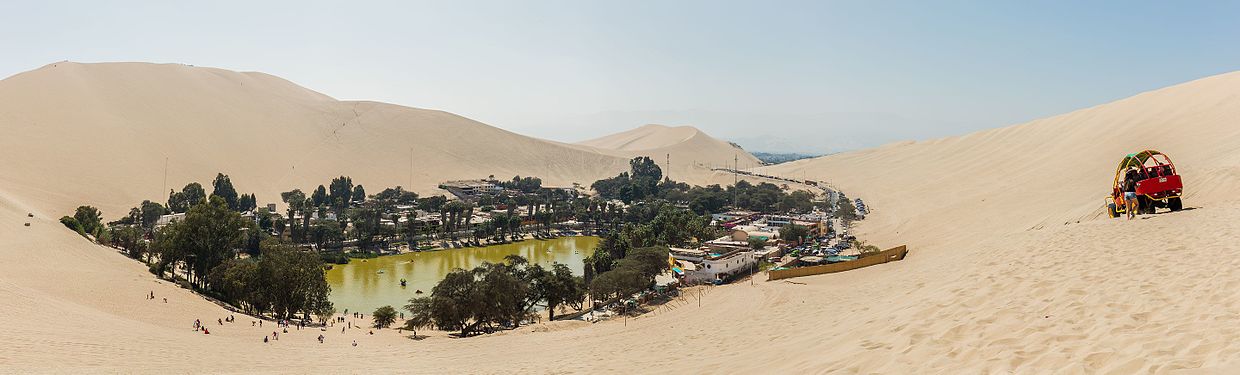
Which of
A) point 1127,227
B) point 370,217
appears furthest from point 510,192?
point 1127,227

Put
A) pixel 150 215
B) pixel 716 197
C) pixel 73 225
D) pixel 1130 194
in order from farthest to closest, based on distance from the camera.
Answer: pixel 716 197
pixel 150 215
pixel 73 225
pixel 1130 194

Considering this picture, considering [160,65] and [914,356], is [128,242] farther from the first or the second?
[160,65]

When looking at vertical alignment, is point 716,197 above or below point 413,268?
above

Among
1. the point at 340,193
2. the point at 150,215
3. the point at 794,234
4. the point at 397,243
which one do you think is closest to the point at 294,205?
the point at 150,215

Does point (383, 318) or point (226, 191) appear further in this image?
point (226, 191)

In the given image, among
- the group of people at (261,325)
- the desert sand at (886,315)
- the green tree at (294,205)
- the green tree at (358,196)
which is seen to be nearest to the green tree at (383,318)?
the group of people at (261,325)

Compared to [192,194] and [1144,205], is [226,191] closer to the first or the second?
[192,194]
